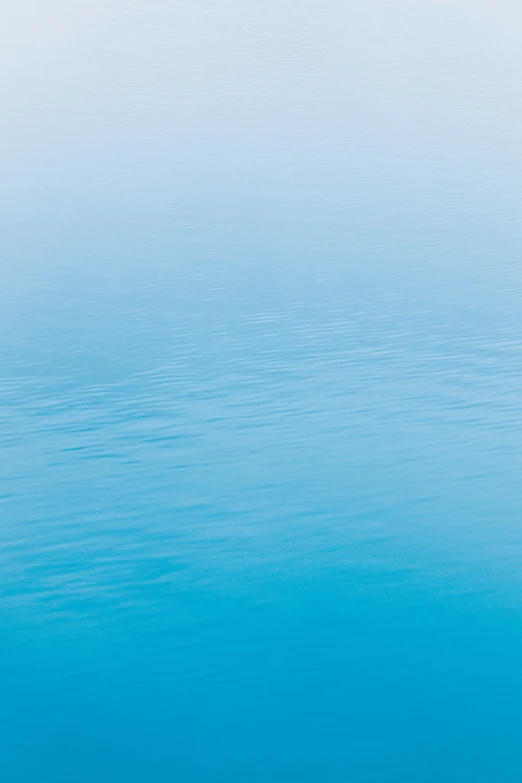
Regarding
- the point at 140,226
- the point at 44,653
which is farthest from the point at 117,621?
the point at 140,226

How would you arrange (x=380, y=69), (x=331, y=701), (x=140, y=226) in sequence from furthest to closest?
(x=380, y=69) → (x=140, y=226) → (x=331, y=701)

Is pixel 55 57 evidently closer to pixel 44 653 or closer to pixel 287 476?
pixel 287 476

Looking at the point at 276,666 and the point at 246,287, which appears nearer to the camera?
the point at 276,666

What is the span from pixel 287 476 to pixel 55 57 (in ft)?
31.8

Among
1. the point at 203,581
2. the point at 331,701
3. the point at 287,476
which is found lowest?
the point at 331,701

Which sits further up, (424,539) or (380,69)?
(380,69)

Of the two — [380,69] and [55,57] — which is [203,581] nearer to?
[380,69]

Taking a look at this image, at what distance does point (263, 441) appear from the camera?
5.32 m

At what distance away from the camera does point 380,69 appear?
38.8 feet

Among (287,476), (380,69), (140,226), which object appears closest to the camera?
(287,476)

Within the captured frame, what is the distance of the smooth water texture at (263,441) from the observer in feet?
12.2

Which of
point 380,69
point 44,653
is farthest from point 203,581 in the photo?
point 380,69

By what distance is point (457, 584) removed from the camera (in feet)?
14.0

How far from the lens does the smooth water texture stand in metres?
3.72
